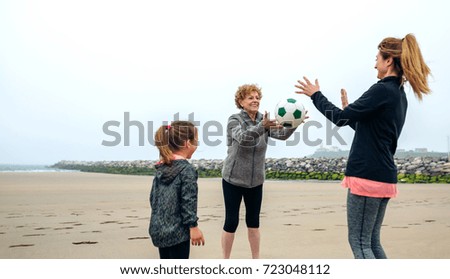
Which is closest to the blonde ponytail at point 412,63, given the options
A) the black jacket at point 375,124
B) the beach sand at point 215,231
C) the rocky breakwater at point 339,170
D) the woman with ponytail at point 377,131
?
the woman with ponytail at point 377,131

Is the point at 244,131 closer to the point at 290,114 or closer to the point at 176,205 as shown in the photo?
the point at 290,114

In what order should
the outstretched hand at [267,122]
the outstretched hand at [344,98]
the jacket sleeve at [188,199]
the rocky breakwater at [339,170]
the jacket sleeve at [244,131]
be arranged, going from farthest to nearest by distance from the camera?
the rocky breakwater at [339,170], the jacket sleeve at [244,131], the outstretched hand at [267,122], the outstretched hand at [344,98], the jacket sleeve at [188,199]

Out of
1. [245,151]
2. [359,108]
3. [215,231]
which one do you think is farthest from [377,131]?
[215,231]

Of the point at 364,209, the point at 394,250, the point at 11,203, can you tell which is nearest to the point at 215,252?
the point at 394,250

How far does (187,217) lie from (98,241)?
2.68 m

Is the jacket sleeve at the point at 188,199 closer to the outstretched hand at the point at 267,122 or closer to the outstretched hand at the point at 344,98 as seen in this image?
the outstretched hand at the point at 267,122

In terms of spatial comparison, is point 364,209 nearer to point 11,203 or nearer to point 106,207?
point 106,207

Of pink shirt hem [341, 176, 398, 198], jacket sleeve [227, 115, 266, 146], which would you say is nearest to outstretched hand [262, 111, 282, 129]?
jacket sleeve [227, 115, 266, 146]

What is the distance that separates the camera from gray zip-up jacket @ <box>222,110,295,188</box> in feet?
13.4

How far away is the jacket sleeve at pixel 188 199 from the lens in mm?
3045

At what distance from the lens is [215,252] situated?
4.80 metres

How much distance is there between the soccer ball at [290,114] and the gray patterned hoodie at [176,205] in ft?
4.52
